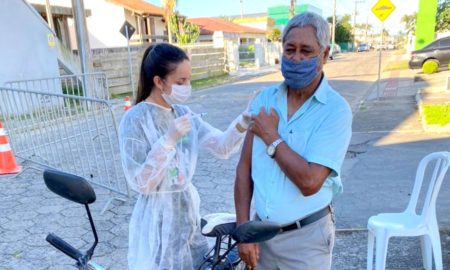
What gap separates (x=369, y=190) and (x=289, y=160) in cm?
333

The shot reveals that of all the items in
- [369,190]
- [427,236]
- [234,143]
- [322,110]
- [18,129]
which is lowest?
[369,190]

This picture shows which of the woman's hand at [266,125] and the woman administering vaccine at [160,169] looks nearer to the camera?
the woman's hand at [266,125]

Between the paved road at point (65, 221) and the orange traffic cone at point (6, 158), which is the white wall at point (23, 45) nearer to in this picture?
the orange traffic cone at point (6, 158)

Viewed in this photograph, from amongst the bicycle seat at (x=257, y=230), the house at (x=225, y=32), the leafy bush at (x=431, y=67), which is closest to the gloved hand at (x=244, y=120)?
the bicycle seat at (x=257, y=230)

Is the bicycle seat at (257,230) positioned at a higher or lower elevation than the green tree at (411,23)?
lower

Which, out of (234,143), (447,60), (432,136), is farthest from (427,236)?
(447,60)

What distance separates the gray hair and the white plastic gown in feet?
2.73

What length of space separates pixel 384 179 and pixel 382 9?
768 centimetres

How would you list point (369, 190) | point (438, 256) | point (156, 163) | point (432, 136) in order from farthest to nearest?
point (432, 136) → point (369, 190) → point (438, 256) → point (156, 163)

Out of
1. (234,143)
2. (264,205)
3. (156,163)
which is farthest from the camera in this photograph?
(234,143)

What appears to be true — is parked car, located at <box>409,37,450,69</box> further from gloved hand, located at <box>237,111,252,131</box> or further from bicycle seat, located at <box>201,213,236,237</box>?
bicycle seat, located at <box>201,213,236,237</box>

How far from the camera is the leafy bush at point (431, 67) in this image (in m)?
15.7

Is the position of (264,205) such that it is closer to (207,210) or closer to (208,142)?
(208,142)

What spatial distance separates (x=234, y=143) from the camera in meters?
2.20
